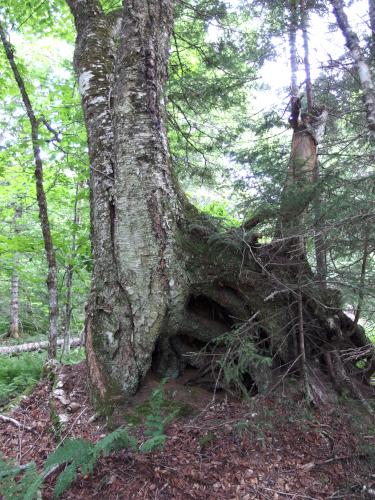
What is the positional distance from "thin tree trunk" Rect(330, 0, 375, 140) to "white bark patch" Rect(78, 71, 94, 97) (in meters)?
3.68

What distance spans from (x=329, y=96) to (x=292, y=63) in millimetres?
1228

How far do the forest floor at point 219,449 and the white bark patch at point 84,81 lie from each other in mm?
3990

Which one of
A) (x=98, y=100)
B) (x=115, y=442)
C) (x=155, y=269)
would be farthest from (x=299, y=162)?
(x=115, y=442)

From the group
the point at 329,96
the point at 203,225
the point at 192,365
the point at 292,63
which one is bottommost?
the point at 192,365

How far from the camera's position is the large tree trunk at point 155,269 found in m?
3.76

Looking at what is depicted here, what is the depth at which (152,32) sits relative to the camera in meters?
4.61

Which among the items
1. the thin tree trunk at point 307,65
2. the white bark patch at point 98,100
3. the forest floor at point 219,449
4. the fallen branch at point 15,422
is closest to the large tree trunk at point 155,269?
the white bark patch at point 98,100

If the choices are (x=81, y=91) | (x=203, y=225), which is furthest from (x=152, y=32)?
(x=203, y=225)

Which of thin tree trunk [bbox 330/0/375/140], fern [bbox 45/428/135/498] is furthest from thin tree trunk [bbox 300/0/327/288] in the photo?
fern [bbox 45/428/135/498]

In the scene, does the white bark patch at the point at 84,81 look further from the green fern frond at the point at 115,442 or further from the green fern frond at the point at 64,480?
the green fern frond at the point at 64,480

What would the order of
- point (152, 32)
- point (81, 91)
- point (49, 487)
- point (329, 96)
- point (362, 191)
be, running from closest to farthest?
point (49, 487)
point (362, 191)
point (152, 32)
point (81, 91)
point (329, 96)

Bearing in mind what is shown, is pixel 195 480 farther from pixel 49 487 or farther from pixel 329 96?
pixel 329 96

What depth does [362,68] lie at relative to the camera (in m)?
4.66

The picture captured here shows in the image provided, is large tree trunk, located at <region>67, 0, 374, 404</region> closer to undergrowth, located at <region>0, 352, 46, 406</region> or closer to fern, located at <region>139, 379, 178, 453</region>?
fern, located at <region>139, 379, 178, 453</region>
